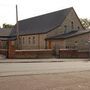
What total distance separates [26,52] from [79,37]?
14.9 metres

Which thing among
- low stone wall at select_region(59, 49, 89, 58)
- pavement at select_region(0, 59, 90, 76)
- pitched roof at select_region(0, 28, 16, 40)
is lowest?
pavement at select_region(0, 59, 90, 76)

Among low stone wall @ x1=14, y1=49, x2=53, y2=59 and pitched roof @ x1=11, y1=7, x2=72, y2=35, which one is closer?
low stone wall @ x1=14, y1=49, x2=53, y2=59

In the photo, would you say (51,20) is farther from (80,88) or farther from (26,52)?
(80,88)

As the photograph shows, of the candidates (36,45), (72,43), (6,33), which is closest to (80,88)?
(72,43)

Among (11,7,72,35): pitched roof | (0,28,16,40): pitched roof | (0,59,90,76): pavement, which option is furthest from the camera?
(0,28,16,40): pitched roof

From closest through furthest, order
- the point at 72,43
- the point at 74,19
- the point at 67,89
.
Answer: the point at 67,89
the point at 72,43
the point at 74,19

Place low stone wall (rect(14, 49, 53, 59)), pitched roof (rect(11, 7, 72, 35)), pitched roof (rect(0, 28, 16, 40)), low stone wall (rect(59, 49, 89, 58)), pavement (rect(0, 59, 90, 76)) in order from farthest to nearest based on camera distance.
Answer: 1. pitched roof (rect(0, 28, 16, 40))
2. pitched roof (rect(11, 7, 72, 35))
3. low stone wall (rect(59, 49, 89, 58))
4. low stone wall (rect(14, 49, 53, 59))
5. pavement (rect(0, 59, 90, 76))

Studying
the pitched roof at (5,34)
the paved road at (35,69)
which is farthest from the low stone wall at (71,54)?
the pitched roof at (5,34)

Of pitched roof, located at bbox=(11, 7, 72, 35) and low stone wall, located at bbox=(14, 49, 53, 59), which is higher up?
pitched roof, located at bbox=(11, 7, 72, 35)

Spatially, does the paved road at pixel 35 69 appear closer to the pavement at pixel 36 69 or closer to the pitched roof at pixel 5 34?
the pavement at pixel 36 69

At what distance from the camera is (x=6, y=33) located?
7062 centimetres

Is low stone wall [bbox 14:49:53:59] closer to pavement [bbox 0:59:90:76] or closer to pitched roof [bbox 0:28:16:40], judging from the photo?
pavement [bbox 0:59:90:76]

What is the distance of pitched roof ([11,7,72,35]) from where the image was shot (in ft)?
169

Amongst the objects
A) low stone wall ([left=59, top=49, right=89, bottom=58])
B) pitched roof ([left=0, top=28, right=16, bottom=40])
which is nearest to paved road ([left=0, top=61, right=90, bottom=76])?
low stone wall ([left=59, top=49, right=89, bottom=58])
